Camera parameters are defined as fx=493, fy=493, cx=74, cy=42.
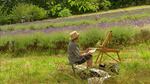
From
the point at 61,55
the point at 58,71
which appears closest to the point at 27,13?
the point at 61,55

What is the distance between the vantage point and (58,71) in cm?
1054

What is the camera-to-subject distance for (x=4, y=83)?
10125mm

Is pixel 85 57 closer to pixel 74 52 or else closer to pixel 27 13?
pixel 74 52

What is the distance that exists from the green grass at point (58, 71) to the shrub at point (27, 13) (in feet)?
36.4

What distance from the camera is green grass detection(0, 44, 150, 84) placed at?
32.1ft

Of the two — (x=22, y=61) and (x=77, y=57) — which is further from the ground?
(x=77, y=57)

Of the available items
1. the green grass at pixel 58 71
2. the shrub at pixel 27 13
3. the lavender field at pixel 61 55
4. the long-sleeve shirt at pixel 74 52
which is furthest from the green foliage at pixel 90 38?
the shrub at pixel 27 13

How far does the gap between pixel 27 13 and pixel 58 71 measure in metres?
14.8

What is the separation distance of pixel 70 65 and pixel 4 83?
1.58 m

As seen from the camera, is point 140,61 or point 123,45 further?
point 123,45

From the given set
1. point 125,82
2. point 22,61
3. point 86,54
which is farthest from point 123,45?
point 125,82

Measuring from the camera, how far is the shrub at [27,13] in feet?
79.0

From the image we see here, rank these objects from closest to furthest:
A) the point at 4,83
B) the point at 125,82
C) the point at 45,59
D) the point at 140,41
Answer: the point at 125,82, the point at 4,83, the point at 45,59, the point at 140,41

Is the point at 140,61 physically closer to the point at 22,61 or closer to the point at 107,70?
the point at 107,70
